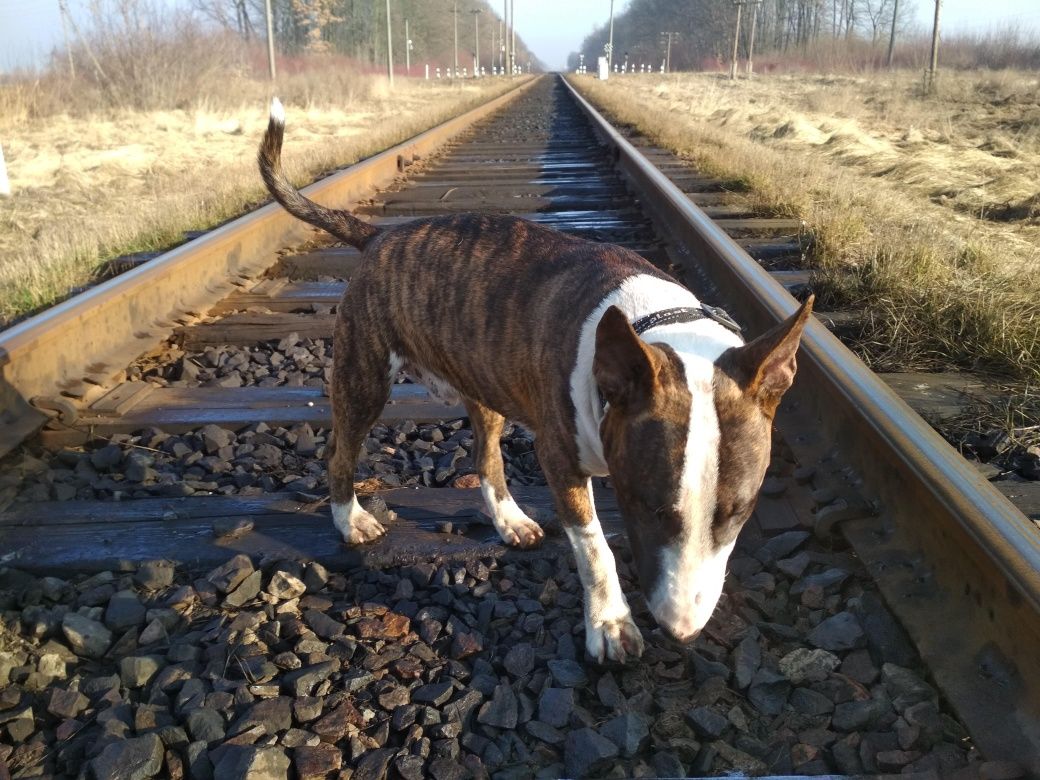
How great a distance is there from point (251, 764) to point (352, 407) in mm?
1328

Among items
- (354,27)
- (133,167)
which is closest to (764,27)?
(354,27)

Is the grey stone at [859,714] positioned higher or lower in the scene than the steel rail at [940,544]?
lower

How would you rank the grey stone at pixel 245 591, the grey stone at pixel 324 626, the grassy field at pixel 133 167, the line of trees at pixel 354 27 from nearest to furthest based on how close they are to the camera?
the grey stone at pixel 324 626 → the grey stone at pixel 245 591 → the grassy field at pixel 133 167 → the line of trees at pixel 354 27

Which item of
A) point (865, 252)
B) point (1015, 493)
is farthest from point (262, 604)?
point (865, 252)

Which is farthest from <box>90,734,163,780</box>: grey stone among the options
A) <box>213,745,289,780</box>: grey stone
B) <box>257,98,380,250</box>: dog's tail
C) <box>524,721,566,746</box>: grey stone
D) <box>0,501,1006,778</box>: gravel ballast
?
<box>257,98,380,250</box>: dog's tail

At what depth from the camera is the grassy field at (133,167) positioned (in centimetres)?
653

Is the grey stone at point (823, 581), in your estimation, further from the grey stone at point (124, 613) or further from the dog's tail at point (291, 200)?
the dog's tail at point (291, 200)

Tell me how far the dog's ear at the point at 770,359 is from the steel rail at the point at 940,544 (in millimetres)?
578

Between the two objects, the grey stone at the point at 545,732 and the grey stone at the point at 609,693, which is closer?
the grey stone at the point at 545,732

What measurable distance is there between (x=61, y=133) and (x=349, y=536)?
19.5m

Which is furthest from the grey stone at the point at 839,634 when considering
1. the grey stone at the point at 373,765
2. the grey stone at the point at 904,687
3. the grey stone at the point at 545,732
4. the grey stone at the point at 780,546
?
the grey stone at the point at 373,765

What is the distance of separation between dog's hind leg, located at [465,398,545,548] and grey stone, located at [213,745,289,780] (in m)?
1.11

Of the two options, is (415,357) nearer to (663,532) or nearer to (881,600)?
(663,532)

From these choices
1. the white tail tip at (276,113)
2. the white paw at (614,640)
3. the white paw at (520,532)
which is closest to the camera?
the white paw at (614,640)
